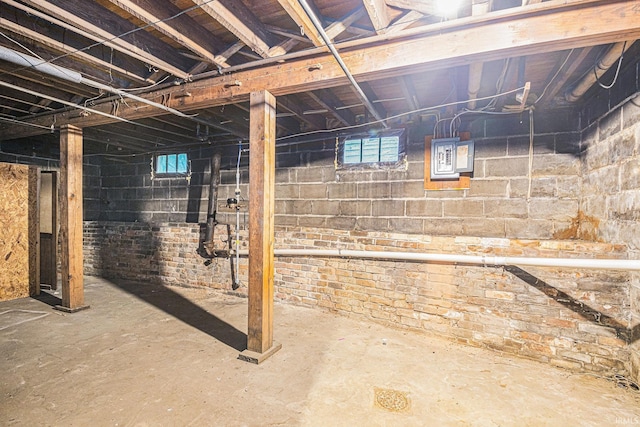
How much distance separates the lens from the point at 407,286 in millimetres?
3178

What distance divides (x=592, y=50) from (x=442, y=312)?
2.42 m

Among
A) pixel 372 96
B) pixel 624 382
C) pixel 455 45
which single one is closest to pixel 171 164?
pixel 372 96

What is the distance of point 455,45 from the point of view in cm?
177

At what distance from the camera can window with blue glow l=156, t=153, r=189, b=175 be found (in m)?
4.96

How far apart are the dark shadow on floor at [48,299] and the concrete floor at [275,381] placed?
522 millimetres

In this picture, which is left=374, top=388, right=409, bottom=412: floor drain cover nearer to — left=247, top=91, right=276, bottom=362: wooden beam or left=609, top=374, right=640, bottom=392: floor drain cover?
left=247, top=91, right=276, bottom=362: wooden beam

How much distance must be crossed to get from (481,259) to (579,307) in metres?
0.77

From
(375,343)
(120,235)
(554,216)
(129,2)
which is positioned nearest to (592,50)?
(554,216)

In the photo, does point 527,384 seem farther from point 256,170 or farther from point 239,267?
point 239,267

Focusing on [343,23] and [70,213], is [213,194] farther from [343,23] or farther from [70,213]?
[343,23]

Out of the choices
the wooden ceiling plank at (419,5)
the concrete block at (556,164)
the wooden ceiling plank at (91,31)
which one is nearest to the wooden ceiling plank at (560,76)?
the concrete block at (556,164)

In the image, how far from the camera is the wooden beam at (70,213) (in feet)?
11.1

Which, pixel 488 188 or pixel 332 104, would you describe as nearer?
pixel 488 188

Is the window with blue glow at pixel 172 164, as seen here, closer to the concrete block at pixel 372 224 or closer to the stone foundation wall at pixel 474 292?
the stone foundation wall at pixel 474 292
